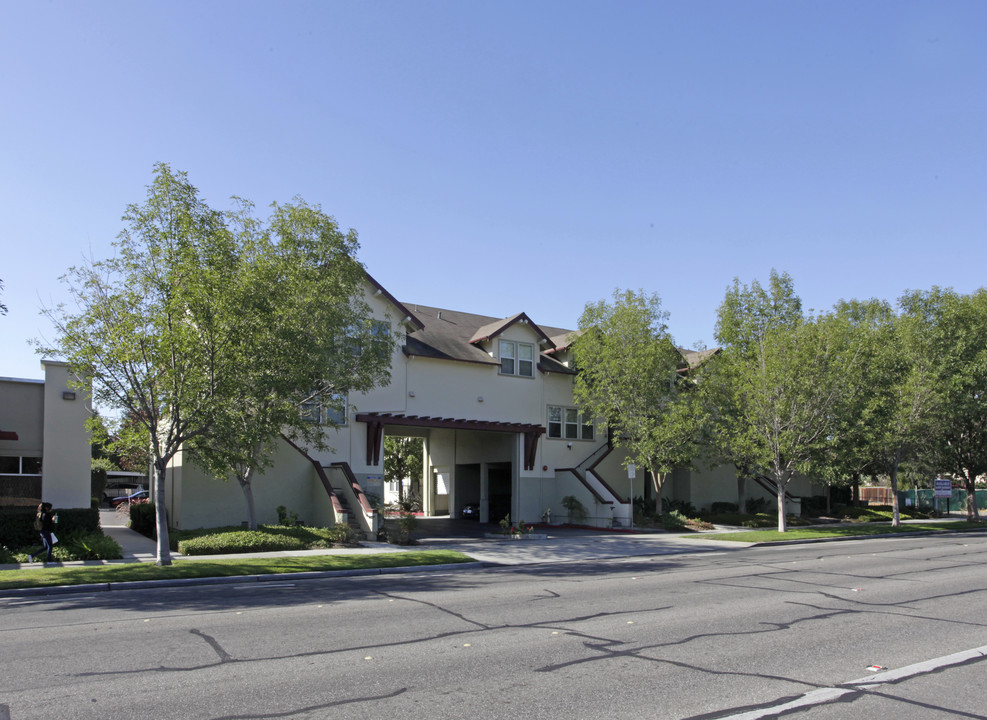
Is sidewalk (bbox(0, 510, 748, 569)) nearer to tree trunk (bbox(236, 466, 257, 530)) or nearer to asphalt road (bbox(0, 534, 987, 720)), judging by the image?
tree trunk (bbox(236, 466, 257, 530))

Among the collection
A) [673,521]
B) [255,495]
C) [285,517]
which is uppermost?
[255,495]

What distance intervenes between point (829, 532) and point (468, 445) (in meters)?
17.1

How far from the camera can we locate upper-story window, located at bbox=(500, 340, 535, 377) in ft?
113

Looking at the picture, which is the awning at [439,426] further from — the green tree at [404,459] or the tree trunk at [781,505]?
the green tree at [404,459]

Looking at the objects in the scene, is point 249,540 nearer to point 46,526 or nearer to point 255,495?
point 255,495

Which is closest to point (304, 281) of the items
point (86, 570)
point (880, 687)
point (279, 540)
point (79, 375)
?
point (79, 375)

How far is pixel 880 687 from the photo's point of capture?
284 inches

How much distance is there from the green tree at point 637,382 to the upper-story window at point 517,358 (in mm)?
2086

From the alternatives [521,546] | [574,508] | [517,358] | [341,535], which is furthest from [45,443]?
[574,508]

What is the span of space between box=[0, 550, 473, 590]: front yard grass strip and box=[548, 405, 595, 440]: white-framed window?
15604 millimetres

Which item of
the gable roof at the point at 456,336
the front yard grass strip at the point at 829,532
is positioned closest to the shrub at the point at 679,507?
the front yard grass strip at the point at 829,532

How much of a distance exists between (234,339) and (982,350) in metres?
35.9

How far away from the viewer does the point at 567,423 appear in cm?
3622

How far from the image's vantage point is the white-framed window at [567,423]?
117 ft
